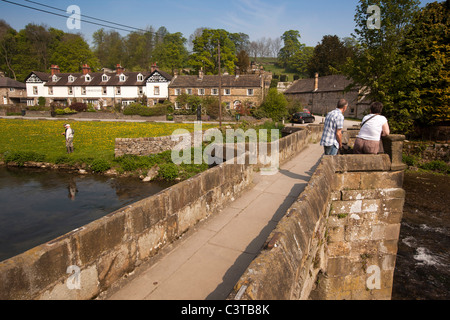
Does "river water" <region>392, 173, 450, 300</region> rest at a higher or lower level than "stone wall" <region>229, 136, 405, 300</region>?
lower

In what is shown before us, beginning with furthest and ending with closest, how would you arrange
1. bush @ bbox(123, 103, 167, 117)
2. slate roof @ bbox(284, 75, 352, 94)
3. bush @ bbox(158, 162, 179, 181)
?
slate roof @ bbox(284, 75, 352, 94)
bush @ bbox(123, 103, 167, 117)
bush @ bbox(158, 162, 179, 181)

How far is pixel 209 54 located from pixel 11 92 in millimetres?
41694

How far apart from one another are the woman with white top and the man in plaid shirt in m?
0.53

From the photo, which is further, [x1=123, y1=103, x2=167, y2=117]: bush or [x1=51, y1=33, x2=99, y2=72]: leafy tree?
[x1=51, y1=33, x2=99, y2=72]: leafy tree

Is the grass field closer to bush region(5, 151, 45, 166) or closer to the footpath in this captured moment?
bush region(5, 151, 45, 166)

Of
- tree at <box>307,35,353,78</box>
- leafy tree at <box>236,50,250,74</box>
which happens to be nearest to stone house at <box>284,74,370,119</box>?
tree at <box>307,35,353,78</box>

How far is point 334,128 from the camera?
23.0 feet

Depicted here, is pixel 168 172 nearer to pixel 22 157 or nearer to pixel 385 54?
pixel 22 157

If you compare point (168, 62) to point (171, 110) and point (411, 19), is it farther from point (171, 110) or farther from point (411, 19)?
point (411, 19)

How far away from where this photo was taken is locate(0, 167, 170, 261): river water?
9719 millimetres

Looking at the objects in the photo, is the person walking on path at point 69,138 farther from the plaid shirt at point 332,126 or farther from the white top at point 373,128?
the white top at point 373,128

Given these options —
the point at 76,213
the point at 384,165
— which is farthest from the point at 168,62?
the point at 384,165

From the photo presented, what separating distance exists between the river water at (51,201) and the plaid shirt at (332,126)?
29.3 ft

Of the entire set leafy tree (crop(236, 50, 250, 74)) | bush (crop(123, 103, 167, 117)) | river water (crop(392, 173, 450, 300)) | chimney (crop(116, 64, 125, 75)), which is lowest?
river water (crop(392, 173, 450, 300))
